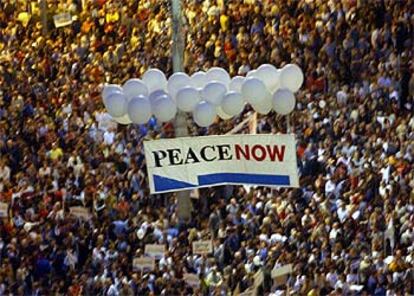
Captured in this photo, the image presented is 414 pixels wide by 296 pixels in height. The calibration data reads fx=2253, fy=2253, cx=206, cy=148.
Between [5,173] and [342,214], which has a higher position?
[5,173]

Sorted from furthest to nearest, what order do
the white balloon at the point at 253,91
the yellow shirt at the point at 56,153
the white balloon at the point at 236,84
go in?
the yellow shirt at the point at 56,153 < the white balloon at the point at 236,84 < the white balloon at the point at 253,91

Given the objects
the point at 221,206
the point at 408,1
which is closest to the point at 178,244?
the point at 221,206

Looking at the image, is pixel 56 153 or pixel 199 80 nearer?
pixel 199 80

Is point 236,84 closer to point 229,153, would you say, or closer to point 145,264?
point 229,153

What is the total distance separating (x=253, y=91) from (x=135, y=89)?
6.12 feet

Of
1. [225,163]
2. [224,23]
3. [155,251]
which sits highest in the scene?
[224,23]

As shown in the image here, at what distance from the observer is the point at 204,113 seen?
112 ft

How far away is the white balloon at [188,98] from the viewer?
112ft

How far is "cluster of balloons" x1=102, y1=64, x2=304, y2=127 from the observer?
34.0 m

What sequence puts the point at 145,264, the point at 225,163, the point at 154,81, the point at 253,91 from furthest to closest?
the point at 145,264 < the point at 154,81 < the point at 253,91 < the point at 225,163

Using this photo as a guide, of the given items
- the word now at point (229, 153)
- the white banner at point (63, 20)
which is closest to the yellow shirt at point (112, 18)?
the white banner at point (63, 20)

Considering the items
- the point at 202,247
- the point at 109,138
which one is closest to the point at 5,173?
the point at 109,138

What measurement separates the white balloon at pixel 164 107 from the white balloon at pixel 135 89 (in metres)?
0.27

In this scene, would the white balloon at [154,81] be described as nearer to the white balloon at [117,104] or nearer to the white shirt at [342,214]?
the white balloon at [117,104]
